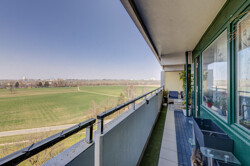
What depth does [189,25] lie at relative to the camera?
225cm

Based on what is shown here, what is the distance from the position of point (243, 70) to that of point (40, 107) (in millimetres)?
2163

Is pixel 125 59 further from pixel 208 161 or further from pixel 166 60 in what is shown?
pixel 208 161

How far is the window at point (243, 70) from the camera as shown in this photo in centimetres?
121

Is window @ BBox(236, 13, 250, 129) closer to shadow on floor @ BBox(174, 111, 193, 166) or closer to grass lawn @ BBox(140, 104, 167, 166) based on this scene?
shadow on floor @ BBox(174, 111, 193, 166)

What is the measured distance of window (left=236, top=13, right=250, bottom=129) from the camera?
3.98ft

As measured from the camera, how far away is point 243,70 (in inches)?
Answer: 50.0

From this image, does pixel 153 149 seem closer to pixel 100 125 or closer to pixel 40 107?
pixel 100 125

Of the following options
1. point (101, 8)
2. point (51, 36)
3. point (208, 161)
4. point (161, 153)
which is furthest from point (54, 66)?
point (161, 153)

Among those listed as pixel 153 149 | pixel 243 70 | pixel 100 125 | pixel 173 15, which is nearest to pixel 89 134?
pixel 100 125

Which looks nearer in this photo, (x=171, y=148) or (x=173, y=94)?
(x=171, y=148)

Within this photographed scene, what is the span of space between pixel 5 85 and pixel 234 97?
2.37m

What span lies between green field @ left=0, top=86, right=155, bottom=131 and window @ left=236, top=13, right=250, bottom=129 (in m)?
1.78

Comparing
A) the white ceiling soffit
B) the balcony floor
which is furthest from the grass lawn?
the white ceiling soffit

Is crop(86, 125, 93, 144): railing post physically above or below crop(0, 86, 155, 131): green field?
below
